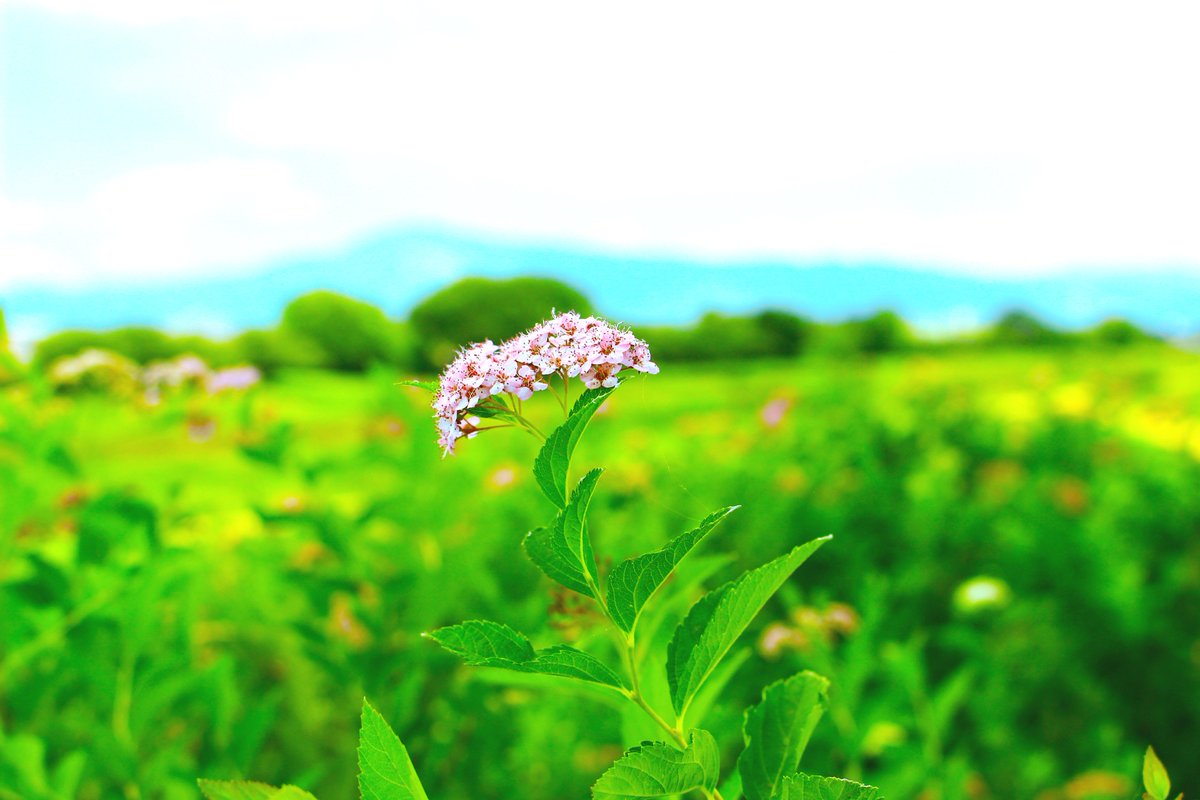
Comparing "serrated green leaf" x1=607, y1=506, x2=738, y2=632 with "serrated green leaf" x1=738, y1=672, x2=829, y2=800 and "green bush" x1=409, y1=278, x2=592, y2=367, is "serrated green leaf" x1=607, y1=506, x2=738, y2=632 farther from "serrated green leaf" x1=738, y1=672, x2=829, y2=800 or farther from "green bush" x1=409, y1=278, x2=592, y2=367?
"green bush" x1=409, y1=278, x2=592, y2=367

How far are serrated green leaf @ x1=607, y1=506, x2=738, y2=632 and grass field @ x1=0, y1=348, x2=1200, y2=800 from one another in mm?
45

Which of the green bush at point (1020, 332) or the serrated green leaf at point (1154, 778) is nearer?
the serrated green leaf at point (1154, 778)

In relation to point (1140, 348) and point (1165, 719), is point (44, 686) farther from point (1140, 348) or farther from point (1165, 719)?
point (1140, 348)

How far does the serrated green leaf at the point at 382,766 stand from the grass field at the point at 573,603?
20cm

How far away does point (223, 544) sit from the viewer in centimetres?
334

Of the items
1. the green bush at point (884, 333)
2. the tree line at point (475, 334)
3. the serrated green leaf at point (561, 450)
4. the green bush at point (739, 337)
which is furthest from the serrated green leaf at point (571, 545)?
the green bush at point (884, 333)

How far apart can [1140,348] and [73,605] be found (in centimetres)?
1136

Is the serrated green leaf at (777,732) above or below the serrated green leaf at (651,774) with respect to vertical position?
below

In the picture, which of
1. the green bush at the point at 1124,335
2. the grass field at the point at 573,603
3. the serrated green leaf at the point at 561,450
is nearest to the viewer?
the serrated green leaf at the point at 561,450

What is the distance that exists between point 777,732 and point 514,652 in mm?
189

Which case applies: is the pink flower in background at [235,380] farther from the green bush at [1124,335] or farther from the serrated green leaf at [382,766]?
the green bush at [1124,335]

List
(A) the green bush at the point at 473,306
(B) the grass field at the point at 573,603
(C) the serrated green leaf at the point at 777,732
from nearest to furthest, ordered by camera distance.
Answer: (C) the serrated green leaf at the point at 777,732 → (B) the grass field at the point at 573,603 → (A) the green bush at the point at 473,306

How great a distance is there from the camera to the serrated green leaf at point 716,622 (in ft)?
1.71

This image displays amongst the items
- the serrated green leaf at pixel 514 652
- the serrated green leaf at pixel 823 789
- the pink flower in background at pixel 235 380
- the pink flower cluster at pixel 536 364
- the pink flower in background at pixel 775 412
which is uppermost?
the pink flower cluster at pixel 536 364
